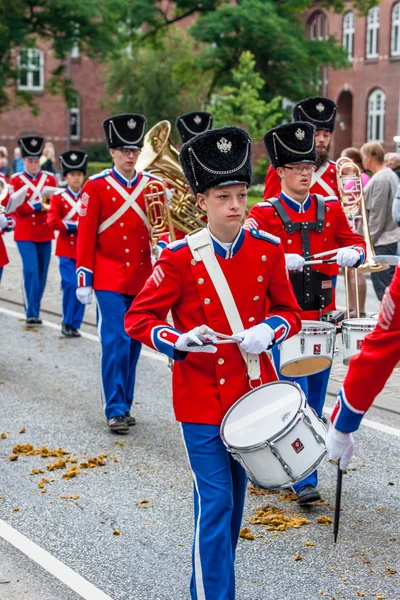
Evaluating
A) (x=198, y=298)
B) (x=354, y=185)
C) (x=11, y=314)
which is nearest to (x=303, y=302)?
(x=198, y=298)

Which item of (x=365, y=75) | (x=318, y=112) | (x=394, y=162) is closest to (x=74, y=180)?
(x=394, y=162)

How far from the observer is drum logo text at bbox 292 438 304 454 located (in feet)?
14.2

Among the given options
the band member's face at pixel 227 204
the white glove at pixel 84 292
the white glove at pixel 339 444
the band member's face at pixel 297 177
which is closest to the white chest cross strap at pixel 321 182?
the band member's face at pixel 297 177

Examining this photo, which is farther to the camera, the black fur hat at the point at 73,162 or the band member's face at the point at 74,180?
the black fur hat at the point at 73,162

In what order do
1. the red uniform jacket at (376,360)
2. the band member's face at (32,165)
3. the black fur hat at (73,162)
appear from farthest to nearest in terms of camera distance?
the band member's face at (32,165) < the black fur hat at (73,162) < the red uniform jacket at (376,360)

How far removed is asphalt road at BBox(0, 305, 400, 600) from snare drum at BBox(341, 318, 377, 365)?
893 millimetres

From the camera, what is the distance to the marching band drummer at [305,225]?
20.9 feet

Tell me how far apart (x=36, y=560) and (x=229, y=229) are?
A: 2005 millimetres

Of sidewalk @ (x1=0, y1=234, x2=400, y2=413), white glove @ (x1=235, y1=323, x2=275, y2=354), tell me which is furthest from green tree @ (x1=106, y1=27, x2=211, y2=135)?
white glove @ (x1=235, y1=323, x2=275, y2=354)

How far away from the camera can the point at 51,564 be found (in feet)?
17.6

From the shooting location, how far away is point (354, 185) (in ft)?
30.9

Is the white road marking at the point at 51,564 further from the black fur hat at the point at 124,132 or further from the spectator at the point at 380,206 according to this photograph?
the spectator at the point at 380,206

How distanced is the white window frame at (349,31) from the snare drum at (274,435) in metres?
50.2

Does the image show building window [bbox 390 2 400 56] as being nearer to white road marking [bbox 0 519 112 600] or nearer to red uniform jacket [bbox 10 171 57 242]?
red uniform jacket [bbox 10 171 57 242]
